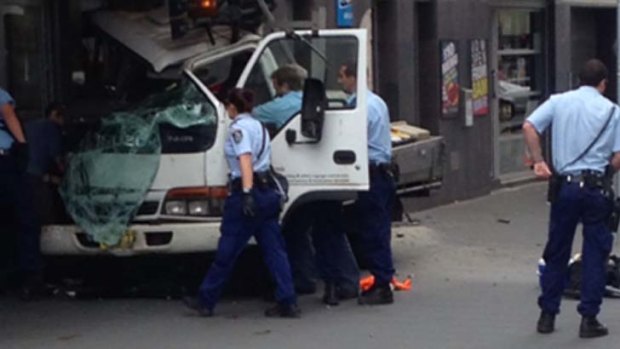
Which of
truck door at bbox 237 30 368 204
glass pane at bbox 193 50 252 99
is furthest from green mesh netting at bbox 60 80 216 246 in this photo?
truck door at bbox 237 30 368 204

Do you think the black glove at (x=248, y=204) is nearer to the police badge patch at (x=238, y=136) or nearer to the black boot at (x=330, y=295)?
the police badge patch at (x=238, y=136)

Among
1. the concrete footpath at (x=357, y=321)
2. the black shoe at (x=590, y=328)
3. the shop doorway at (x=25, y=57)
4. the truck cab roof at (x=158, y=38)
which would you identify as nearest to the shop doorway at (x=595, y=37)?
the concrete footpath at (x=357, y=321)

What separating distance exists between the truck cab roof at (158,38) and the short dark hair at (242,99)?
1025 millimetres

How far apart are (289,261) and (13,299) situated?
2.25 meters

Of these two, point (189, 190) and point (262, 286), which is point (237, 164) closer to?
→ point (189, 190)

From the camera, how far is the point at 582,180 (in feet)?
33.5

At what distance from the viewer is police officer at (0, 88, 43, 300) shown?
11.8 metres

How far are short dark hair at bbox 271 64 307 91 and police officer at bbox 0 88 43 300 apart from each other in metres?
2.06

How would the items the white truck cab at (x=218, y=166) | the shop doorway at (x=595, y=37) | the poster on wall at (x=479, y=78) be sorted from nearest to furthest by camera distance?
the white truck cab at (x=218, y=166), the poster on wall at (x=479, y=78), the shop doorway at (x=595, y=37)

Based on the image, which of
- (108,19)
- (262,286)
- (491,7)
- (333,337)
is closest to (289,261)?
(262,286)

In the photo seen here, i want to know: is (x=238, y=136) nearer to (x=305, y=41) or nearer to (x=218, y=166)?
(x=218, y=166)

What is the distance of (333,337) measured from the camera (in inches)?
420

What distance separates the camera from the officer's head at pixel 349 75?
11.8m

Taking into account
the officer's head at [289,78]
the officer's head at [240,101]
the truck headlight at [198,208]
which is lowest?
the truck headlight at [198,208]
